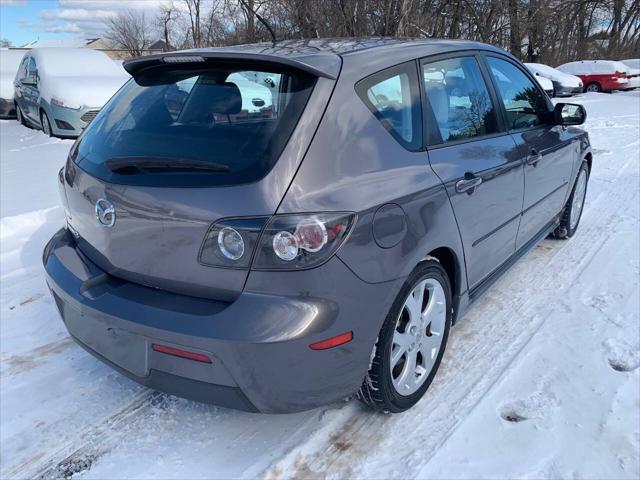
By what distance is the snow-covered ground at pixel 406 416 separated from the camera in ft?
7.42

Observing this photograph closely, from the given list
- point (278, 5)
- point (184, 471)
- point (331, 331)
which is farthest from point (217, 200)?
point (278, 5)

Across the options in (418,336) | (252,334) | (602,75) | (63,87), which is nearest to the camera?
(252,334)

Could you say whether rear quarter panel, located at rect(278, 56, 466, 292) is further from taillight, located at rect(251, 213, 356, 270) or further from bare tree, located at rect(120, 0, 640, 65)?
bare tree, located at rect(120, 0, 640, 65)

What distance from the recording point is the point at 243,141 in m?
2.12

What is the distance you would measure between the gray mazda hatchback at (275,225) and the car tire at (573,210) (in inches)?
87.4

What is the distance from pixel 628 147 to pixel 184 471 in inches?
367

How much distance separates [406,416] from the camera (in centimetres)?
259

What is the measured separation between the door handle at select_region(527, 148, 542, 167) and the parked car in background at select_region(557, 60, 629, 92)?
26.0 m

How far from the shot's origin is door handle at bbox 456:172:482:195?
8.77ft

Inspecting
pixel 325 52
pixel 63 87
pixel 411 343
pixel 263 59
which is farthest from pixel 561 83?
pixel 263 59

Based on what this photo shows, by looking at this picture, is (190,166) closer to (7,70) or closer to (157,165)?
(157,165)

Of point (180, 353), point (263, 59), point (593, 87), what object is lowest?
point (593, 87)

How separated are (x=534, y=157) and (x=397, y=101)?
4.89 feet

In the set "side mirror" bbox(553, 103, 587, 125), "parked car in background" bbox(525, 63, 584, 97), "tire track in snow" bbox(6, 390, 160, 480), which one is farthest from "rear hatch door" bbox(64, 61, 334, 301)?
"parked car in background" bbox(525, 63, 584, 97)
